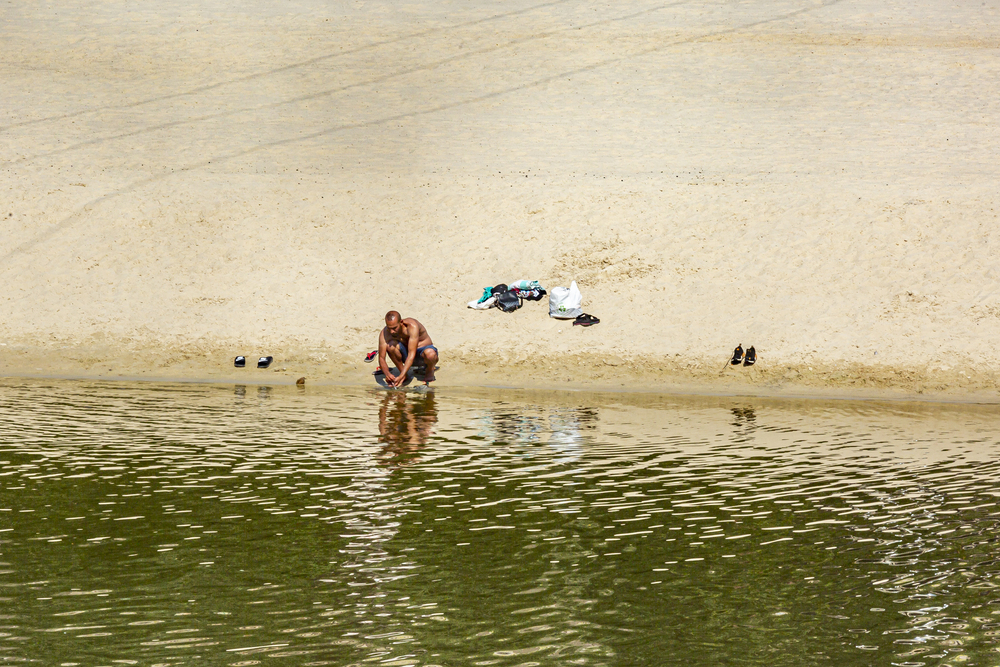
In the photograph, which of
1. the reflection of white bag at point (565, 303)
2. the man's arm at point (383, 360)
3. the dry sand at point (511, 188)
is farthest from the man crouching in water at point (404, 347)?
→ the reflection of white bag at point (565, 303)

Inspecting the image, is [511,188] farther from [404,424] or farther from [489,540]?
[489,540]

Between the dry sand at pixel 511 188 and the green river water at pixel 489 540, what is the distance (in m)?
4.37

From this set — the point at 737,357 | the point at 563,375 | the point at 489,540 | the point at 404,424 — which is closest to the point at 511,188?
the point at 563,375

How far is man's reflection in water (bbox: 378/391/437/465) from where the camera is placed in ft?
36.7

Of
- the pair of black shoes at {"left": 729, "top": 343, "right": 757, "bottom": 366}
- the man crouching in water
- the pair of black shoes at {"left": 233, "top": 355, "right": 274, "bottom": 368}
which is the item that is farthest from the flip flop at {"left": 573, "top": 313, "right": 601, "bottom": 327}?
the pair of black shoes at {"left": 233, "top": 355, "right": 274, "bottom": 368}

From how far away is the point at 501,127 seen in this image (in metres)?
27.5

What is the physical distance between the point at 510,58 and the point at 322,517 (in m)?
24.3

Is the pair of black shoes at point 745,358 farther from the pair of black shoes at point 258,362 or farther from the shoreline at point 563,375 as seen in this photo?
the pair of black shoes at point 258,362

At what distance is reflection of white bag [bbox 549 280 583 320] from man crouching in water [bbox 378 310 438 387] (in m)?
3.02

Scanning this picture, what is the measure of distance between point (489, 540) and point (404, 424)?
4.98 meters

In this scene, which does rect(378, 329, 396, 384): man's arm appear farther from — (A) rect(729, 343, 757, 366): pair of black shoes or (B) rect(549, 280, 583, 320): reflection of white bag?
(A) rect(729, 343, 757, 366): pair of black shoes

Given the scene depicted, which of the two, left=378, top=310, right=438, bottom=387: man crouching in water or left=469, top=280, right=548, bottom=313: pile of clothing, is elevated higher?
left=469, top=280, right=548, bottom=313: pile of clothing

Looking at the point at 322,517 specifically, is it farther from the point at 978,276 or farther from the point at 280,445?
the point at 978,276

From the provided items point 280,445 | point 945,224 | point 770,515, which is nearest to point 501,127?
point 945,224
